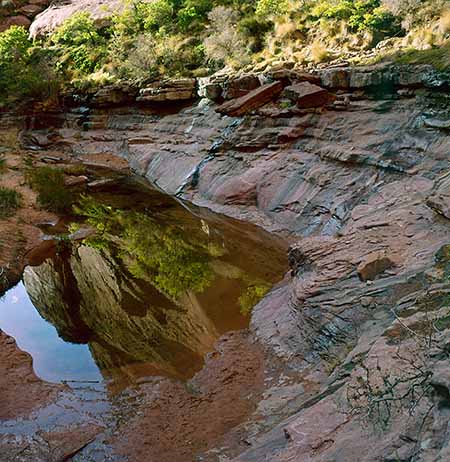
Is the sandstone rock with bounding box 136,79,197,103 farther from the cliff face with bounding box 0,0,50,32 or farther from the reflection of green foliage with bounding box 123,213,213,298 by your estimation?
the cliff face with bounding box 0,0,50,32

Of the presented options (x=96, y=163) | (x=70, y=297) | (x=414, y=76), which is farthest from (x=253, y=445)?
(x=96, y=163)

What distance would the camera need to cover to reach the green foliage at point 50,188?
Answer: 17062mm

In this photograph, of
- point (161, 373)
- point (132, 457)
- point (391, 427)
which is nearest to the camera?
point (391, 427)

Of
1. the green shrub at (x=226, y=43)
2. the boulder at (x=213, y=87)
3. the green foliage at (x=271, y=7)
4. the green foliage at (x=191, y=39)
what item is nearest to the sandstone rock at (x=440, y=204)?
the green foliage at (x=191, y=39)

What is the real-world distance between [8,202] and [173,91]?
9.57 metres

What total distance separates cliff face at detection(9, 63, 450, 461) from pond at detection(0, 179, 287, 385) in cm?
98

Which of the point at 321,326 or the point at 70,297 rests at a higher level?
the point at 70,297

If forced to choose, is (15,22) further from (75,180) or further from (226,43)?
(75,180)

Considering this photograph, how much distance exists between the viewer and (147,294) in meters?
10.7

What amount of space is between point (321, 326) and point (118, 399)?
3054 millimetres

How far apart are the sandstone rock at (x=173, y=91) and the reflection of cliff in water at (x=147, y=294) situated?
954 cm

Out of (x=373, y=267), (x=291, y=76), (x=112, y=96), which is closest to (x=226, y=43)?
(x=291, y=76)

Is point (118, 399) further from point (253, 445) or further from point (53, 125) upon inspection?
point (53, 125)

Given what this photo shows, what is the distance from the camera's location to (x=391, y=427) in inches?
155
